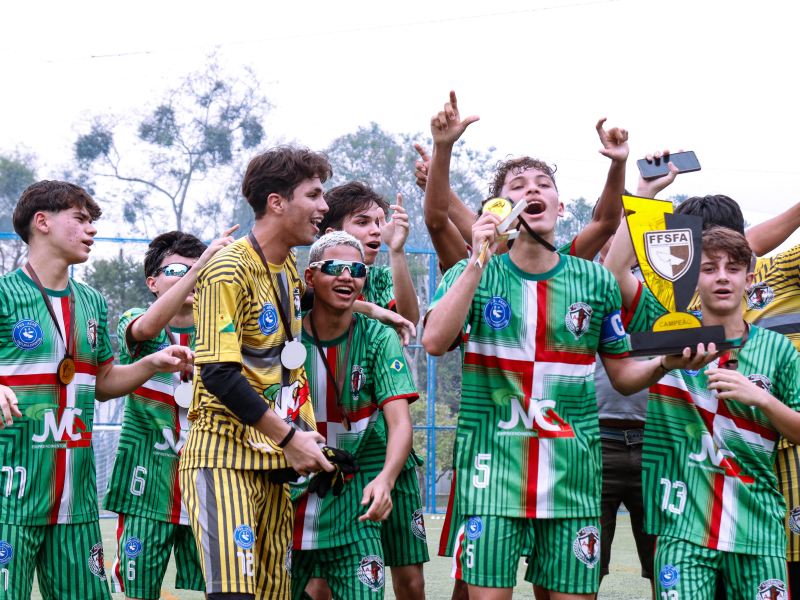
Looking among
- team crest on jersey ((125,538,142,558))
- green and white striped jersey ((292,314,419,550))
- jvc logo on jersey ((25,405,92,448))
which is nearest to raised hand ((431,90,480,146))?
green and white striped jersey ((292,314,419,550))

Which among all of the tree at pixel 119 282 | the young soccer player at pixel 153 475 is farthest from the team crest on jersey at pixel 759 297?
the tree at pixel 119 282

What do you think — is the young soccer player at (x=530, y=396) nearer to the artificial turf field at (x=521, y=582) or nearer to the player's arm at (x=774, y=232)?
the player's arm at (x=774, y=232)

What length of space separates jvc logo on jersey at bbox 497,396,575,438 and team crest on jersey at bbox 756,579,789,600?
892 millimetres

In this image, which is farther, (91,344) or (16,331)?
(91,344)

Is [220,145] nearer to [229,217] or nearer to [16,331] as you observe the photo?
[229,217]

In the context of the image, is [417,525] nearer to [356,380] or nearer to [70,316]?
[356,380]

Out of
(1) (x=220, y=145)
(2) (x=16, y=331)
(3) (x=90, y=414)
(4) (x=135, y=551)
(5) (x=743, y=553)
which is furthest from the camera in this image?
(1) (x=220, y=145)

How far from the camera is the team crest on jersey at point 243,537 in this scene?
3.03 m

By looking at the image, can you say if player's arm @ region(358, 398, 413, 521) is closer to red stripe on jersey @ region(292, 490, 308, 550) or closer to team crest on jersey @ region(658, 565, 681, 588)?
red stripe on jersey @ region(292, 490, 308, 550)

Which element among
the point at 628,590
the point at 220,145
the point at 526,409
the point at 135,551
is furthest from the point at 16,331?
the point at 220,145

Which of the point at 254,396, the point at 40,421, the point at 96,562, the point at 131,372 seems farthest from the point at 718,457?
the point at 40,421

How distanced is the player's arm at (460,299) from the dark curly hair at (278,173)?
0.77 metres

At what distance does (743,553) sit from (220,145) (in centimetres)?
2034

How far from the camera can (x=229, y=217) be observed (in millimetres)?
19547
